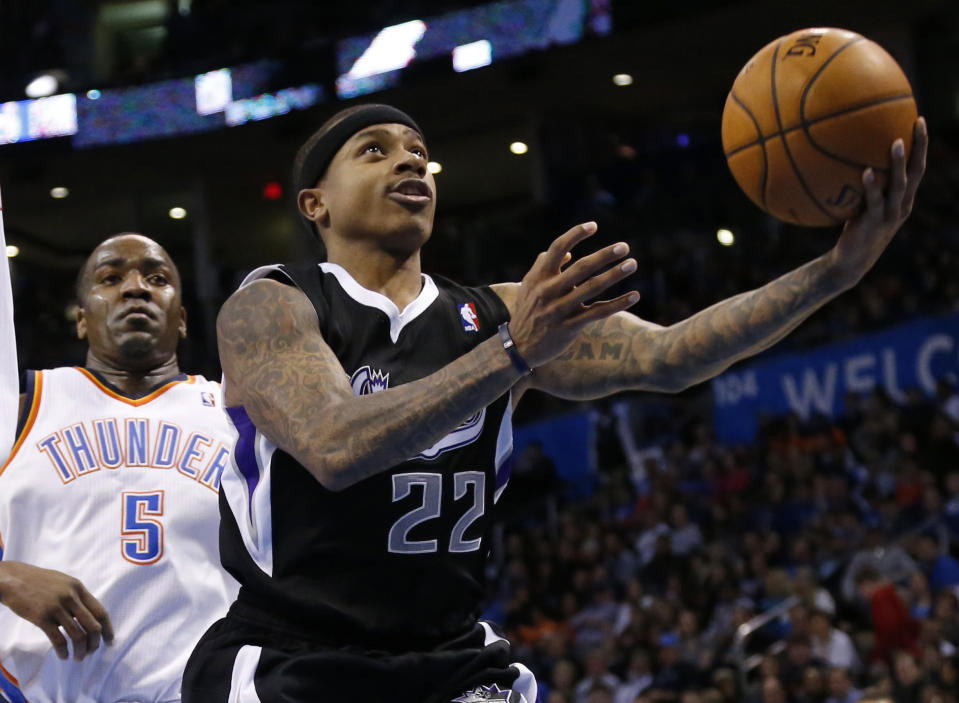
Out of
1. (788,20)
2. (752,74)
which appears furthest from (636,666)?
(788,20)

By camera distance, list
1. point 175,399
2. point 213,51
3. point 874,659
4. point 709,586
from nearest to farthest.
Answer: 1. point 175,399
2. point 874,659
3. point 709,586
4. point 213,51

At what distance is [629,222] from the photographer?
1681 centimetres

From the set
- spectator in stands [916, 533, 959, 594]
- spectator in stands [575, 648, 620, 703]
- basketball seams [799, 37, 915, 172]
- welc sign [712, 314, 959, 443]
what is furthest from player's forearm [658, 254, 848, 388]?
welc sign [712, 314, 959, 443]

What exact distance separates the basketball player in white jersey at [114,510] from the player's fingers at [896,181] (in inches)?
83.0

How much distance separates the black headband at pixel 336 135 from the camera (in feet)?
10.2

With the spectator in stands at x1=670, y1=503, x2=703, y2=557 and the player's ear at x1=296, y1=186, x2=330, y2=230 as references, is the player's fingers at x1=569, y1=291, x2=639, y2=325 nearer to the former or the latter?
the player's ear at x1=296, y1=186, x2=330, y2=230

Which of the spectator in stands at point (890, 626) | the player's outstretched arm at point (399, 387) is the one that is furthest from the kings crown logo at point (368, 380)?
the spectator in stands at point (890, 626)

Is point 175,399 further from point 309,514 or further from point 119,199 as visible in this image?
point 119,199

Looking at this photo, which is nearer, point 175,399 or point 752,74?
point 752,74

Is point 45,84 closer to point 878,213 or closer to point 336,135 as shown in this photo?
point 336,135

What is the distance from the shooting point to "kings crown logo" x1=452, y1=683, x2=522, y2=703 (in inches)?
108

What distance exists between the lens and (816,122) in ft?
9.18

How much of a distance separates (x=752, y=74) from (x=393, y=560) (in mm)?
1358

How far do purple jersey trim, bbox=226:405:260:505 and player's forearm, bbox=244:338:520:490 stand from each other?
35 centimetres
